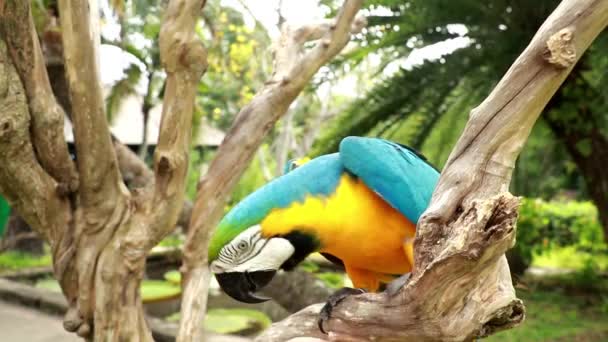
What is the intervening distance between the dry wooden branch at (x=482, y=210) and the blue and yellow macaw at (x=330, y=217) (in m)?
0.26

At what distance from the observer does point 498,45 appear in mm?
2639

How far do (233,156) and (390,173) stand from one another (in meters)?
1.28

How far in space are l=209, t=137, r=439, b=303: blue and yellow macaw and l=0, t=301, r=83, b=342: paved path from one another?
109 inches

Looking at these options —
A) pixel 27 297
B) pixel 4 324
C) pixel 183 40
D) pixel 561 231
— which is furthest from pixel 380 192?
pixel 561 231

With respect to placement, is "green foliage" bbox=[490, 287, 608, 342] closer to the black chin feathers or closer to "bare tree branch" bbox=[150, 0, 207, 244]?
"bare tree branch" bbox=[150, 0, 207, 244]

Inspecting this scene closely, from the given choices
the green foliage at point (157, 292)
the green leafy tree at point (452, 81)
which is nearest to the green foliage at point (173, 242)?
the green foliage at point (157, 292)

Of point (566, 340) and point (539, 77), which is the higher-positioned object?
point (539, 77)

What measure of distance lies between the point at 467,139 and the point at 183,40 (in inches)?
51.6

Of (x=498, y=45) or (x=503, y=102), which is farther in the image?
(x=498, y=45)

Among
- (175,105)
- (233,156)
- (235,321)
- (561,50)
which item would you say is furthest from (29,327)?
(561,50)

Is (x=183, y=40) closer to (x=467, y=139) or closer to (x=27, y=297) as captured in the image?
(x=467, y=139)

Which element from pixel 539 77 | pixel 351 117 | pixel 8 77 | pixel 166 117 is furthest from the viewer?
pixel 351 117

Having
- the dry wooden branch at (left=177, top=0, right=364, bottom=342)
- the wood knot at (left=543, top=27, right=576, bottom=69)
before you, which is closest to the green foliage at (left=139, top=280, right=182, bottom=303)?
the dry wooden branch at (left=177, top=0, right=364, bottom=342)

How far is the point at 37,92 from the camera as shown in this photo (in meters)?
1.92
